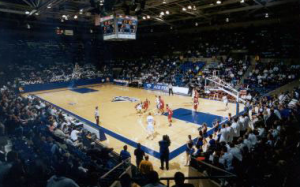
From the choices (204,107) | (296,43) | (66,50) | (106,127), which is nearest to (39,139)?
(106,127)

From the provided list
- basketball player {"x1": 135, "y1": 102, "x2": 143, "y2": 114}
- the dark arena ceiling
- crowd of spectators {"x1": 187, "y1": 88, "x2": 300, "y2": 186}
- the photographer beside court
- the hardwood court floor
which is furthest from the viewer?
the dark arena ceiling

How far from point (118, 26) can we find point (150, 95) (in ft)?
27.4

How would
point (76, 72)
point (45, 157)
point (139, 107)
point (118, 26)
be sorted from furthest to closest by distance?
point (76, 72)
point (118, 26)
point (139, 107)
point (45, 157)

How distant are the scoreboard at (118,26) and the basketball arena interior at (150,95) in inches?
3.7

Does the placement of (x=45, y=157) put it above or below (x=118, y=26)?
below

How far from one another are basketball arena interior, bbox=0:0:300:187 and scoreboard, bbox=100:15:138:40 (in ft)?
0.31

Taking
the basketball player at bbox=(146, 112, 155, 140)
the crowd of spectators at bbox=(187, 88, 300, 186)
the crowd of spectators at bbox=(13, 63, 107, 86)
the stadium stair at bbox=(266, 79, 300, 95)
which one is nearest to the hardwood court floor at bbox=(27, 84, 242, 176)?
the basketball player at bbox=(146, 112, 155, 140)

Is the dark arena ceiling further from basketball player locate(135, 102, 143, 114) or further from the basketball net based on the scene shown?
the basketball net

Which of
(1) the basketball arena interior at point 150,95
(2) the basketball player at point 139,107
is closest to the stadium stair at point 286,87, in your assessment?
(1) the basketball arena interior at point 150,95

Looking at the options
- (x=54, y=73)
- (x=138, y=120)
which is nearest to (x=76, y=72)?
(x=54, y=73)

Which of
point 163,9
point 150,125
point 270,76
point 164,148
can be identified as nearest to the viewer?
point 164,148

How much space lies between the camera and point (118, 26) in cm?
1695

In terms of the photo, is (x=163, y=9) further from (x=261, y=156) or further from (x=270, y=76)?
(x=261, y=156)

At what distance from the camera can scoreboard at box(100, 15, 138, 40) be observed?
1680 centimetres
